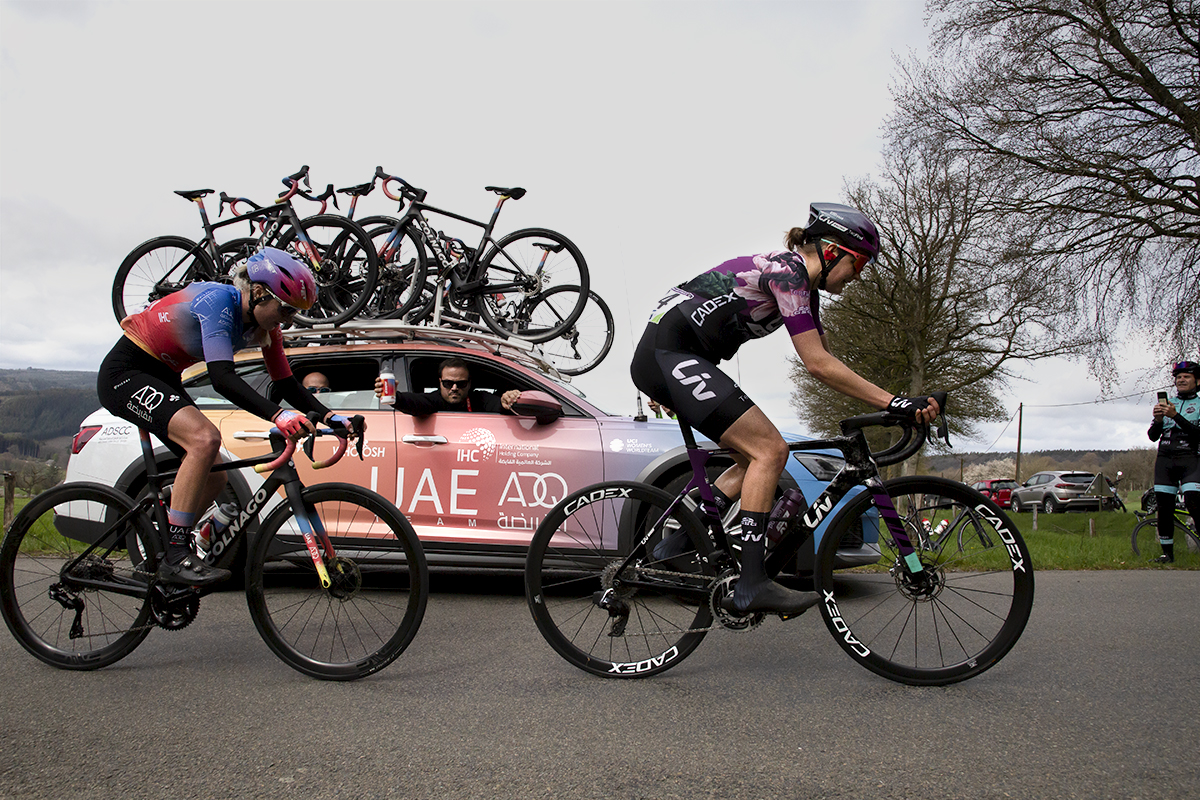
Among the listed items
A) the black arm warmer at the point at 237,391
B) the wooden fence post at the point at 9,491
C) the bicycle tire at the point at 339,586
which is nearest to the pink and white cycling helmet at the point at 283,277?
the black arm warmer at the point at 237,391

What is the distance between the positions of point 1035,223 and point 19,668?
15624 millimetres

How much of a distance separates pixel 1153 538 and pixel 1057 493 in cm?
3021

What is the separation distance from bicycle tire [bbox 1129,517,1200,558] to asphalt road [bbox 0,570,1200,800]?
607 cm

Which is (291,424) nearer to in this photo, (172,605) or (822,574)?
(172,605)

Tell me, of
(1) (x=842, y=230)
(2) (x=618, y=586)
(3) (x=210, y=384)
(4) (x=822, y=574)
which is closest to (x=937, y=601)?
(4) (x=822, y=574)

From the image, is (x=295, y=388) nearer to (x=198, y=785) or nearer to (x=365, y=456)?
(x=365, y=456)

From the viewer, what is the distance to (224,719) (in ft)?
9.96

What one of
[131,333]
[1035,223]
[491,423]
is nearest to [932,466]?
[1035,223]

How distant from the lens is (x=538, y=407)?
536 cm

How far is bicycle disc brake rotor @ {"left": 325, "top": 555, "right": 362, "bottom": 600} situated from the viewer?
12.0 ft

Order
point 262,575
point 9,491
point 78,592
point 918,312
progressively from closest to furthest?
point 262,575 < point 78,592 < point 9,491 < point 918,312

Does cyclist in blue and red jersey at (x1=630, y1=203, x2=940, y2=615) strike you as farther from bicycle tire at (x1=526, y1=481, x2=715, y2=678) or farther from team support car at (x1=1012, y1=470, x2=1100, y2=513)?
team support car at (x1=1012, y1=470, x2=1100, y2=513)

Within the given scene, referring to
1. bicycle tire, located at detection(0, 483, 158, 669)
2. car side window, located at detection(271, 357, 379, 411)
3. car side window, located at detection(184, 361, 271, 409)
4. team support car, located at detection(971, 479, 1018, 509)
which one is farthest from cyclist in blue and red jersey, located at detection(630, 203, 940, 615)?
team support car, located at detection(971, 479, 1018, 509)

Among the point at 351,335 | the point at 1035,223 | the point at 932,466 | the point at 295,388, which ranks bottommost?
the point at 932,466
